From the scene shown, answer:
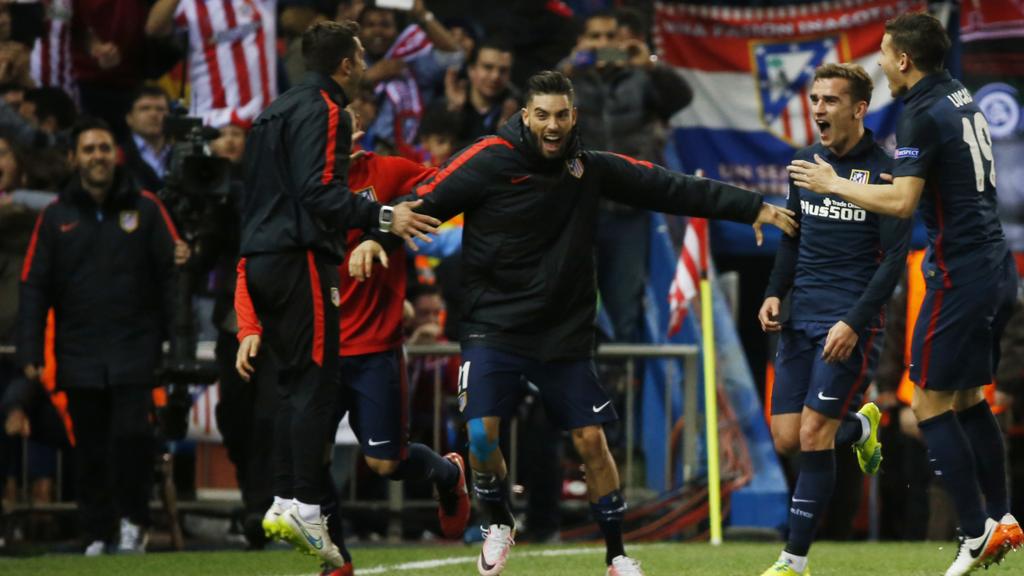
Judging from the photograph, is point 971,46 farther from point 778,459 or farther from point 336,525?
point 336,525

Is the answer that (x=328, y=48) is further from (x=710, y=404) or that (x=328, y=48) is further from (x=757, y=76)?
(x=757, y=76)

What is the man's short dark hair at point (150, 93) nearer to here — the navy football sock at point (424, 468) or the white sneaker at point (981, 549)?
the navy football sock at point (424, 468)

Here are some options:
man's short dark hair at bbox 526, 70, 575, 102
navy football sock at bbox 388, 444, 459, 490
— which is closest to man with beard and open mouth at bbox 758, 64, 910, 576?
man's short dark hair at bbox 526, 70, 575, 102

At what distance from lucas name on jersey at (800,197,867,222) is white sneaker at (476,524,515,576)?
2033mm

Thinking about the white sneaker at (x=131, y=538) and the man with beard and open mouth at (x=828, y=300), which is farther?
the white sneaker at (x=131, y=538)

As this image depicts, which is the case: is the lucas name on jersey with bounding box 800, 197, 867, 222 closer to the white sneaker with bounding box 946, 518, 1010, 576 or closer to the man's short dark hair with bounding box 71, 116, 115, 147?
the white sneaker with bounding box 946, 518, 1010, 576

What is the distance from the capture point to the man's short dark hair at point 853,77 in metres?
8.70

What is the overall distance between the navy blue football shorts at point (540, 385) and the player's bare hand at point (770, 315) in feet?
2.90

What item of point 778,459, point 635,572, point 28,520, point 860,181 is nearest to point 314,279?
point 635,572

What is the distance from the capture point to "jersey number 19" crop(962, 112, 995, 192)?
830cm

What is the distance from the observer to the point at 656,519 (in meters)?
12.9

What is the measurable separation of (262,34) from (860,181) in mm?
6222

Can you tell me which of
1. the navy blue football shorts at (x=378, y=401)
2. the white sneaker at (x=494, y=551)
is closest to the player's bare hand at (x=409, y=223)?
the navy blue football shorts at (x=378, y=401)

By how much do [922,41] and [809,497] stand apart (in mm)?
2033
